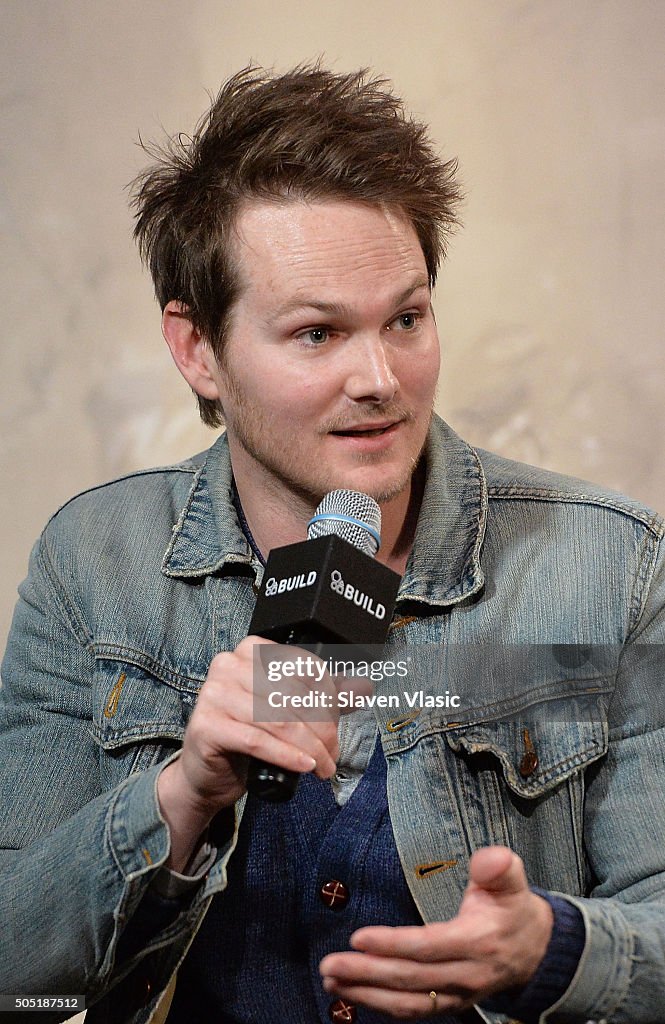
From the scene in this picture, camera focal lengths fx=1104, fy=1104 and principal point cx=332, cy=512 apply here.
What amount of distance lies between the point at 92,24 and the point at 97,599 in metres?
1.12

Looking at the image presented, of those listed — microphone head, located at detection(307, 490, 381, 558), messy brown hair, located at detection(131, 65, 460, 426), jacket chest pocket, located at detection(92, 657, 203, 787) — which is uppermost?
messy brown hair, located at detection(131, 65, 460, 426)

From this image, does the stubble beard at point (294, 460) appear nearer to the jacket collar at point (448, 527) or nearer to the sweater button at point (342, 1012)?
the jacket collar at point (448, 527)

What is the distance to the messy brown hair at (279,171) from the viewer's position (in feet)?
4.29

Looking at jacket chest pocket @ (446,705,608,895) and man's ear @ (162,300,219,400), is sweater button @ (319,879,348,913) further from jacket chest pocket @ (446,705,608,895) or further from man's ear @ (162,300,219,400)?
man's ear @ (162,300,219,400)

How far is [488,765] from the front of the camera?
1246 mm

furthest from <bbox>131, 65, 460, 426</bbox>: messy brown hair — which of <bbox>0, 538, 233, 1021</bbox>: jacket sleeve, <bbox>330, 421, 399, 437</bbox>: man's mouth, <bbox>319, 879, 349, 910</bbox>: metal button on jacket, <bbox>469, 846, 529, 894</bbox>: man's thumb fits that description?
<bbox>469, 846, 529, 894</bbox>: man's thumb

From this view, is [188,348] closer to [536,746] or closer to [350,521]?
[350,521]

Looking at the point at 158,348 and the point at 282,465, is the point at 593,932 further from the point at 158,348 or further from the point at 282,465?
the point at 158,348

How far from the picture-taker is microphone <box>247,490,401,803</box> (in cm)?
84

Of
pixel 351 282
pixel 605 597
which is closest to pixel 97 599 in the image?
pixel 351 282

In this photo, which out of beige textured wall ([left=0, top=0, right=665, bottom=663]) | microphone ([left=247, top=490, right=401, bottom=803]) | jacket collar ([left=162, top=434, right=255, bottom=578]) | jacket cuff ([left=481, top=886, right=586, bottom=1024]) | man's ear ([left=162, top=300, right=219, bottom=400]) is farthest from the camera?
beige textured wall ([left=0, top=0, right=665, bottom=663])

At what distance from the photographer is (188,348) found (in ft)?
4.94

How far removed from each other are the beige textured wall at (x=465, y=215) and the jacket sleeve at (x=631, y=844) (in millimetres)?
792

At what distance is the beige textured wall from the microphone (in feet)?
3.81
